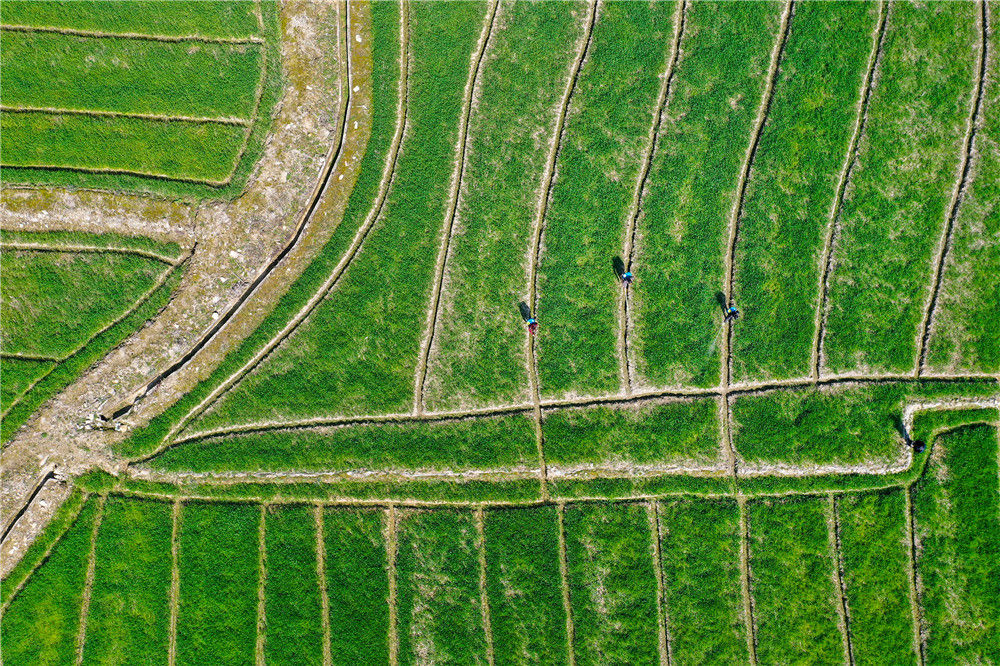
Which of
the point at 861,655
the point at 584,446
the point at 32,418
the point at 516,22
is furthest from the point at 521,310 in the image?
the point at 32,418

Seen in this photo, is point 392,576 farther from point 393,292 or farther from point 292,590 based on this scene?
point 393,292

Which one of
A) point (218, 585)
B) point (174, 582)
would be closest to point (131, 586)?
point (174, 582)

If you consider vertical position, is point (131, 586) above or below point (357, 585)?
above

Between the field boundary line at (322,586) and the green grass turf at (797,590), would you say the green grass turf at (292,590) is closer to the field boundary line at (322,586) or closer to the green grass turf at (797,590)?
the field boundary line at (322,586)

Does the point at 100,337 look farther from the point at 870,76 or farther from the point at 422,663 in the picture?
the point at 870,76

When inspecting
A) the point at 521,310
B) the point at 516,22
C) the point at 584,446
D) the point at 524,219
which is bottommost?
the point at 584,446
